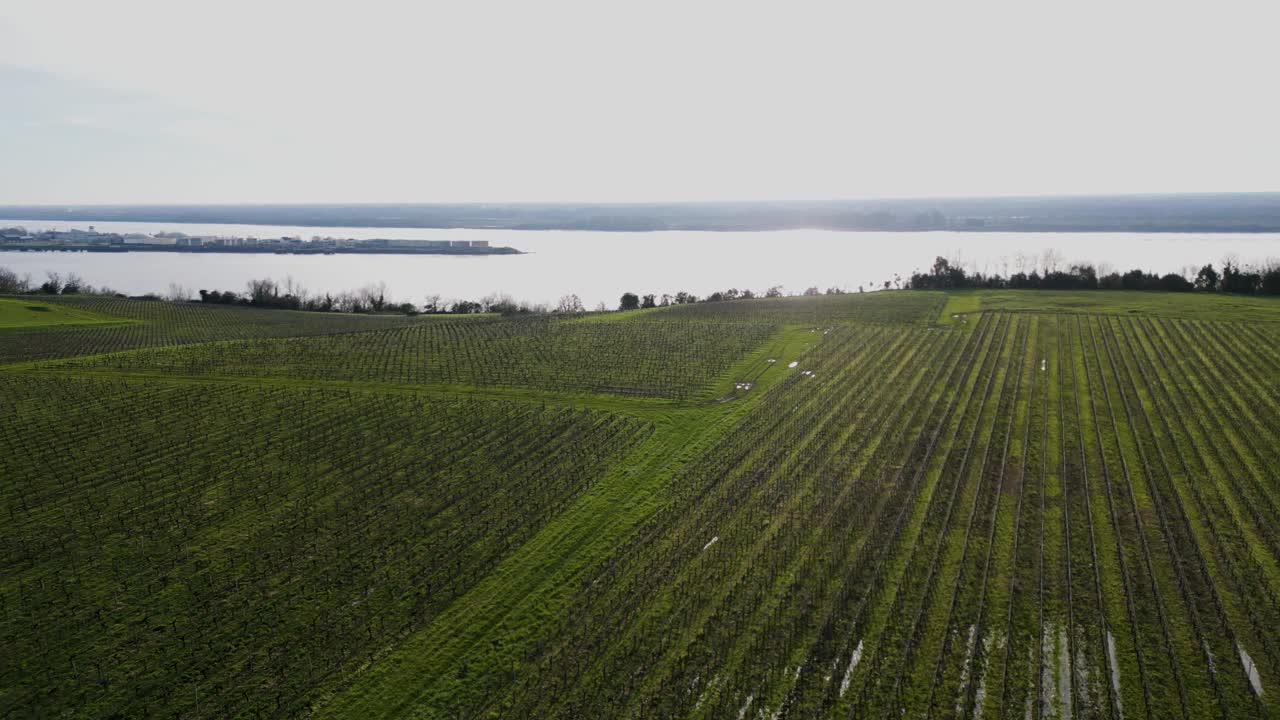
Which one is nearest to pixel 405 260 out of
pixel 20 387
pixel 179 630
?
pixel 20 387

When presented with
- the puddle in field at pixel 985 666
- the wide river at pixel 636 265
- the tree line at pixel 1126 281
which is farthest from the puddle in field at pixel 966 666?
the wide river at pixel 636 265

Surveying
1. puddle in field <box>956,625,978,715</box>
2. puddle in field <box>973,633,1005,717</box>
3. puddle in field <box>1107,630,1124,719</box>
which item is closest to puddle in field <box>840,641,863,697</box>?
puddle in field <box>956,625,978,715</box>

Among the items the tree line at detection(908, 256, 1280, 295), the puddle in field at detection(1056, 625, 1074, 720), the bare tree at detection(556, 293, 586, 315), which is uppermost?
the tree line at detection(908, 256, 1280, 295)

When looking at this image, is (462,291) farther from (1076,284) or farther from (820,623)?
(820,623)

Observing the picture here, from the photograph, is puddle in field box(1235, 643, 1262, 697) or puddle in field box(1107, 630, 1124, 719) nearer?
puddle in field box(1107, 630, 1124, 719)

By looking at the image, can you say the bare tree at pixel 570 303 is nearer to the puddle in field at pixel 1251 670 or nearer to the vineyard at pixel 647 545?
the vineyard at pixel 647 545

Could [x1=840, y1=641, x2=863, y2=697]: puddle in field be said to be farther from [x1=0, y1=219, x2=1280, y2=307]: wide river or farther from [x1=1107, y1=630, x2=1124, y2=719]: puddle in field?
[x1=0, y1=219, x2=1280, y2=307]: wide river

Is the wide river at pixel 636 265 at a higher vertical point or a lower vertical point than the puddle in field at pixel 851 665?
higher

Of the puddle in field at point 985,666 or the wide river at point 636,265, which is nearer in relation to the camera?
the puddle in field at point 985,666

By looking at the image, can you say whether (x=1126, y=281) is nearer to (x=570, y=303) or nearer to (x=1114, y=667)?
(x=570, y=303)
